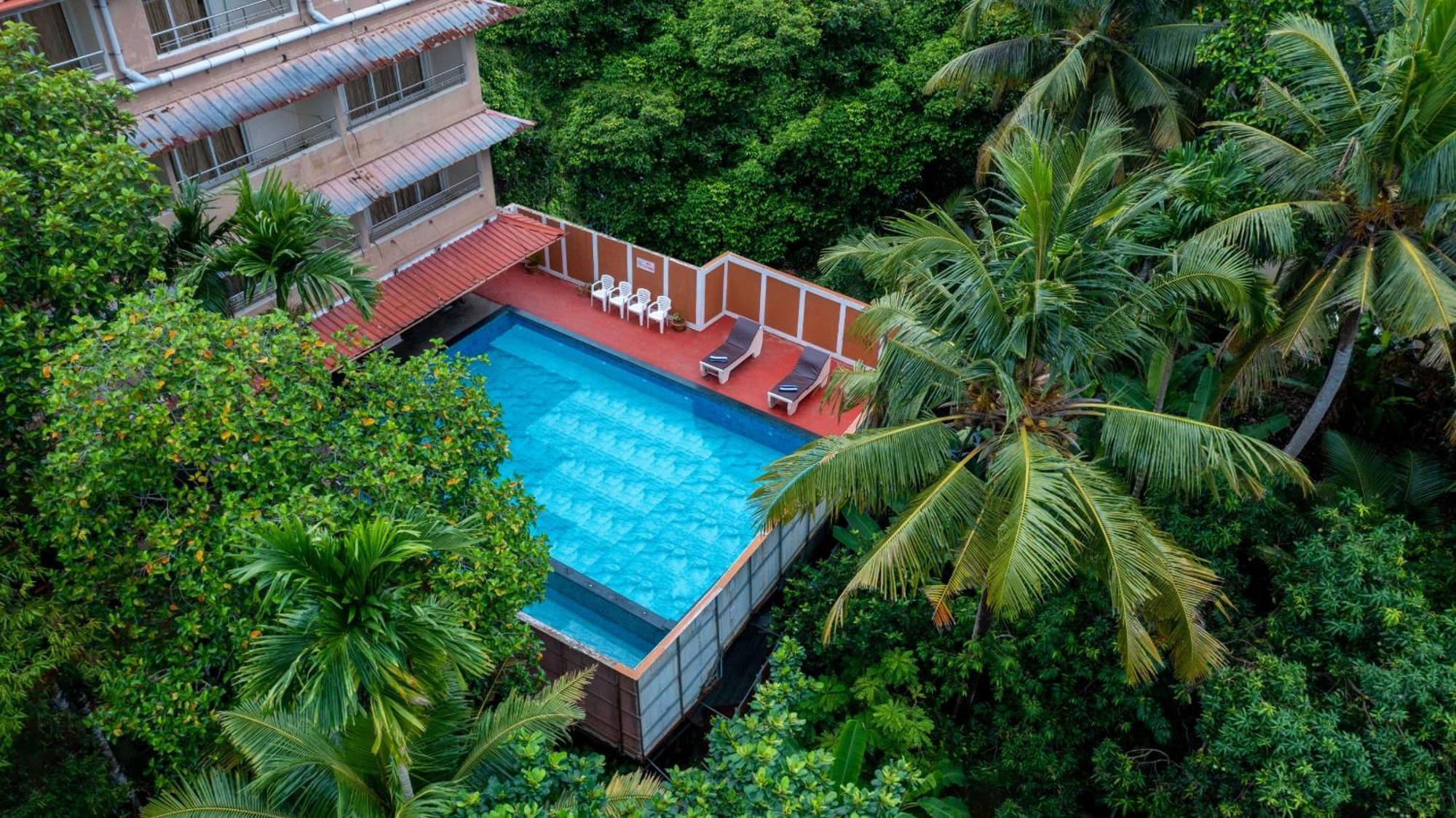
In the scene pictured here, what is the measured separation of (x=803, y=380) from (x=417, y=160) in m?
9.11

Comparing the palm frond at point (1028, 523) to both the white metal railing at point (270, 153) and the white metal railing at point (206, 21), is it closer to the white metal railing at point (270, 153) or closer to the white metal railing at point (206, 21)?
the white metal railing at point (270, 153)

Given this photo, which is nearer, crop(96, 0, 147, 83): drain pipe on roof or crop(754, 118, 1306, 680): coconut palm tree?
crop(754, 118, 1306, 680): coconut palm tree

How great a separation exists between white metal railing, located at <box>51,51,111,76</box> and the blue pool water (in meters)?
6.91

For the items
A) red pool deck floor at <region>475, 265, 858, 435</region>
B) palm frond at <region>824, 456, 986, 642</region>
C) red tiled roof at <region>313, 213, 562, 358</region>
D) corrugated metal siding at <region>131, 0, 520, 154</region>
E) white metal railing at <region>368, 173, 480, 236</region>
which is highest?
corrugated metal siding at <region>131, 0, 520, 154</region>

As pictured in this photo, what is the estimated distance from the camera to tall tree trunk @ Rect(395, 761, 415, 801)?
913cm

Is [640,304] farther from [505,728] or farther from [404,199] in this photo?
[505,728]

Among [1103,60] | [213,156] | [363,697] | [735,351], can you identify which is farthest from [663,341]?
[363,697]

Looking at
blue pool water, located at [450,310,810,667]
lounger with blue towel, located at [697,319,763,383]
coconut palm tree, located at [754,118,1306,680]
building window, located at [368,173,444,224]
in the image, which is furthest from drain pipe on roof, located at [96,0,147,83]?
coconut palm tree, located at [754,118,1306,680]

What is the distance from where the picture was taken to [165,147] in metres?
16.0

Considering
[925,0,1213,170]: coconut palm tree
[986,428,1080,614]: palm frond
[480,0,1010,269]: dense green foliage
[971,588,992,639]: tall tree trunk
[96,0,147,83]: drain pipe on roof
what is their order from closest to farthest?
[986,428,1080,614]: palm frond < [971,588,992,639]: tall tree trunk < [96,0,147,83]: drain pipe on roof < [925,0,1213,170]: coconut palm tree < [480,0,1010,269]: dense green foliage

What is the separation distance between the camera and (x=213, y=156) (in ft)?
59.2

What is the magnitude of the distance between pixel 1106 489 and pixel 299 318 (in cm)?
982

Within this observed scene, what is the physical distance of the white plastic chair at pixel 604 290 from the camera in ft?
80.0

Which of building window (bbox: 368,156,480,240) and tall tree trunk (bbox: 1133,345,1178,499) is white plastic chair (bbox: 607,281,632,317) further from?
tall tree trunk (bbox: 1133,345,1178,499)
